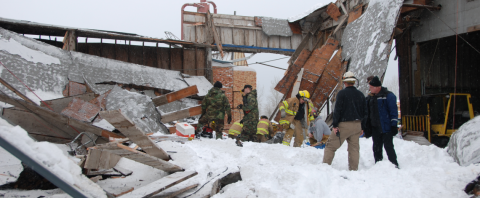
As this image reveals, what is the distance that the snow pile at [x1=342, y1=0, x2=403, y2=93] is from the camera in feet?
25.2

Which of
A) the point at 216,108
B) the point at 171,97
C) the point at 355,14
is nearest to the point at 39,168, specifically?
the point at 216,108

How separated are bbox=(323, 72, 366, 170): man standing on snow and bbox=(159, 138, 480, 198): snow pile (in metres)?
0.37

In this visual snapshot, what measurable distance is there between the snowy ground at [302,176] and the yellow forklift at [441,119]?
433 cm

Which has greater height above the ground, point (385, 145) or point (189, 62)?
point (189, 62)

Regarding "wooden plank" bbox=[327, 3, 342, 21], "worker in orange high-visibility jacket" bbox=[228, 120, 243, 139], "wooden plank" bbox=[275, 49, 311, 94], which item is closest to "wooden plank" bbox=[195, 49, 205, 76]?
"wooden plank" bbox=[275, 49, 311, 94]

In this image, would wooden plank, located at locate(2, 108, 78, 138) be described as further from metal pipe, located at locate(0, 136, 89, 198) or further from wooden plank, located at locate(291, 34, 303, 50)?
wooden plank, located at locate(291, 34, 303, 50)

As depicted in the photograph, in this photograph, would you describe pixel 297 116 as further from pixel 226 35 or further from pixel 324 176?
pixel 226 35

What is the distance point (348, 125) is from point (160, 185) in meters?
2.56

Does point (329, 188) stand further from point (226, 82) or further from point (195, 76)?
point (226, 82)

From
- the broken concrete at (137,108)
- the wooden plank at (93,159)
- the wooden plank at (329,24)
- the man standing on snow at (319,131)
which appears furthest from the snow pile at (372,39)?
the wooden plank at (93,159)

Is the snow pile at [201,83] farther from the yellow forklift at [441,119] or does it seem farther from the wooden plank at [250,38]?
the yellow forklift at [441,119]

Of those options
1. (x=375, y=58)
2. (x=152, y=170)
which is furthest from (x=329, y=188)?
(x=375, y=58)

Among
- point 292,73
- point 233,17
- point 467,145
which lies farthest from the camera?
point 233,17

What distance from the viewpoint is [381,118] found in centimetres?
413
